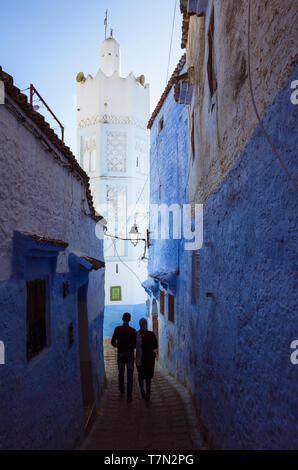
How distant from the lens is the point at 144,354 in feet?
20.4

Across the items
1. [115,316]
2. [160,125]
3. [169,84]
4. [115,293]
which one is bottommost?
[115,316]

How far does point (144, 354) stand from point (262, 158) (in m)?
4.60

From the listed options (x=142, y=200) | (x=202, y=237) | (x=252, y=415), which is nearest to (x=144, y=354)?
(x=202, y=237)

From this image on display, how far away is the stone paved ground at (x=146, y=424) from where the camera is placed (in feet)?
15.5

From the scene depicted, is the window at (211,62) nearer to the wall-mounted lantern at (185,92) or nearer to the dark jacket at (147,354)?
the wall-mounted lantern at (185,92)

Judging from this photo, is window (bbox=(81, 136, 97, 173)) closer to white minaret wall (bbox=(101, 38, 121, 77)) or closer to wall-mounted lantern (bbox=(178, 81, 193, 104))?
white minaret wall (bbox=(101, 38, 121, 77))

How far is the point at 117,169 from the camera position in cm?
1862

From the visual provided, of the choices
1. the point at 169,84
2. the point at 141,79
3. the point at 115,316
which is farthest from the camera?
the point at 141,79

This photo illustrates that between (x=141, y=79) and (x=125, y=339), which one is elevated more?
(x=141, y=79)

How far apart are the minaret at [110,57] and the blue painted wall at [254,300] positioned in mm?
17365

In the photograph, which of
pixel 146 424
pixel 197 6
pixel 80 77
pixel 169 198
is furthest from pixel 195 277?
pixel 80 77

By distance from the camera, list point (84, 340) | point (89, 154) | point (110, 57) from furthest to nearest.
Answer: point (110, 57), point (89, 154), point (84, 340)

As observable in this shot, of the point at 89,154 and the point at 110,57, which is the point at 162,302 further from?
the point at 110,57

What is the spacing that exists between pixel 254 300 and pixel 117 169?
54.0 ft
